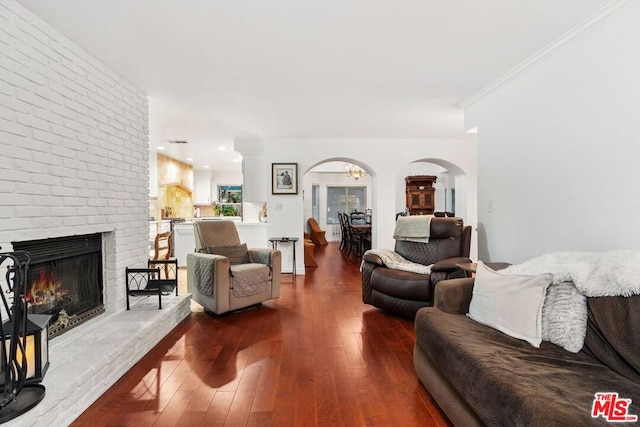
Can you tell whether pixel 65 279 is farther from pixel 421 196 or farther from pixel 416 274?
pixel 421 196

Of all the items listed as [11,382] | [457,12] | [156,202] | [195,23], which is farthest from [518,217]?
[156,202]

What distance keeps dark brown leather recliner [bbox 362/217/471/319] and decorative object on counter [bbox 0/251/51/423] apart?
2.76m

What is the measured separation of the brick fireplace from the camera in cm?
186

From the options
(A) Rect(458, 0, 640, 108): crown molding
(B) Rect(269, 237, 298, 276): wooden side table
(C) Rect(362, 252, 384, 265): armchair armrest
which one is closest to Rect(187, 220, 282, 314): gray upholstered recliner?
(C) Rect(362, 252, 384, 265): armchair armrest

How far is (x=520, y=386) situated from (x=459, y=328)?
2.00 ft

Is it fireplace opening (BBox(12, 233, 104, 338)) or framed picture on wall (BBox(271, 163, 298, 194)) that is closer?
fireplace opening (BBox(12, 233, 104, 338))

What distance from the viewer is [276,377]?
2.22 meters

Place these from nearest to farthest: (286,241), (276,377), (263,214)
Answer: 1. (276,377)
2. (286,241)
3. (263,214)

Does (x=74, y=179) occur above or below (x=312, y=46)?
below

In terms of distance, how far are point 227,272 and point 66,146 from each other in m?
1.72

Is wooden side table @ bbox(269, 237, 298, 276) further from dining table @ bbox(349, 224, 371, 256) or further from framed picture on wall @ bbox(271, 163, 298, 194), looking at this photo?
dining table @ bbox(349, 224, 371, 256)

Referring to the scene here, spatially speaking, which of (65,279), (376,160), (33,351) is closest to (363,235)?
(376,160)

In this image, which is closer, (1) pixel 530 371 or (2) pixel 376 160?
(1) pixel 530 371

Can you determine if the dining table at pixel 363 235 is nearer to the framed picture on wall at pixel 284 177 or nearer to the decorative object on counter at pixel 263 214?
the decorative object on counter at pixel 263 214
